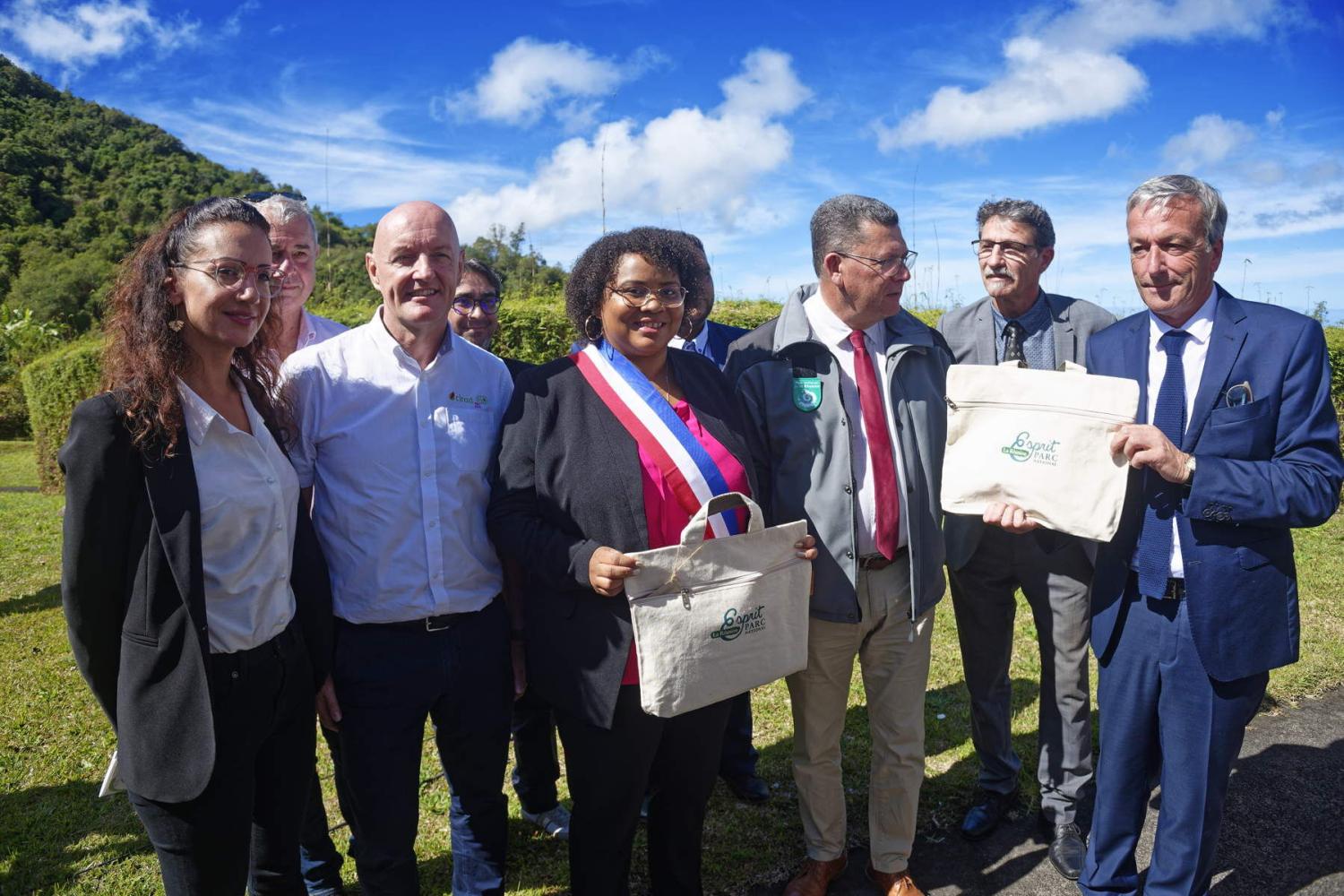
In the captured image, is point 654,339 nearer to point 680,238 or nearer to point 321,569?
point 680,238

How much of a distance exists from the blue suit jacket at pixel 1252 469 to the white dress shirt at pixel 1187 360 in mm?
36

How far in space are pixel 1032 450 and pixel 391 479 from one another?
220 centimetres

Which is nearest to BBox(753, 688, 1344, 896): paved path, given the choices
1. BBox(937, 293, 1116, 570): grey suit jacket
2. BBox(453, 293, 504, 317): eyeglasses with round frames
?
BBox(937, 293, 1116, 570): grey suit jacket

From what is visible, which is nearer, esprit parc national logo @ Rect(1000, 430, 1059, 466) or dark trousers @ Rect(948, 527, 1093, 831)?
esprit parc national logo @ Rect(1000, 430, 1059, 466)

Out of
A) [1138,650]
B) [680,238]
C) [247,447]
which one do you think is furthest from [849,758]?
[247,447]

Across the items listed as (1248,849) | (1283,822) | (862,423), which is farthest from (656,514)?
(1283,822)

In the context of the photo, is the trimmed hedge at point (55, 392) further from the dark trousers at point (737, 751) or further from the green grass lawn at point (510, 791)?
the dark trousers at point (737, 751)

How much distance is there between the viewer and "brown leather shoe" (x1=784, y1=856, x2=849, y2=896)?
3.43 meters

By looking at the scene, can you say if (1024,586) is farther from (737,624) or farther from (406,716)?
(406,716)

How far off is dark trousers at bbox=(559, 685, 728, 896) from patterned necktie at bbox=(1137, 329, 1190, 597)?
1550mm

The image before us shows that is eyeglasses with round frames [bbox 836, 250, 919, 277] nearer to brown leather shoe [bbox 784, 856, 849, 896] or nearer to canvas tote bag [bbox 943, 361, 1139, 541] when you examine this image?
canvas tote bag [bbox 943, 361, 1139, 541]

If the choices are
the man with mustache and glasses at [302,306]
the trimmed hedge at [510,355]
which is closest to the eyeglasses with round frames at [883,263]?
the man with mustache and glasses at [302,306]

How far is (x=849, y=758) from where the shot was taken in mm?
4695

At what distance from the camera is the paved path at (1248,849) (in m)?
3.56
